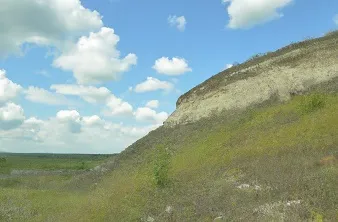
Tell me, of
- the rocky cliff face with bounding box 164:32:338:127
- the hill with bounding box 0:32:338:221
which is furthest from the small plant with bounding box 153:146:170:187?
the rocky cliff face with bounding box 164:32:338:127

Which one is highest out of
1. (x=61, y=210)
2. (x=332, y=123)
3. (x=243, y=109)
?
(x=243, y=109)

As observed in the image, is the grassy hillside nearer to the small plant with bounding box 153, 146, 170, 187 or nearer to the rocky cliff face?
the small plant with bounding box 153, 146, 170, 187

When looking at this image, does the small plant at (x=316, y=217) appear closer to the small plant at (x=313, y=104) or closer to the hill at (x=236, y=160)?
the hill at (x=236, y=160)

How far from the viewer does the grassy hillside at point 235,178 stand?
18359 millimetres

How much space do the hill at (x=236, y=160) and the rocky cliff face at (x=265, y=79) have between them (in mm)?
153

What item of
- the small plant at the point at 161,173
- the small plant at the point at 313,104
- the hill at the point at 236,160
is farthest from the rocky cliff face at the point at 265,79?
the small plant at the point at 161,173

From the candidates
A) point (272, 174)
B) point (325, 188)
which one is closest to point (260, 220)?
point (325, 188)

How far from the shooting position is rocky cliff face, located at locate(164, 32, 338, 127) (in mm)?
46781

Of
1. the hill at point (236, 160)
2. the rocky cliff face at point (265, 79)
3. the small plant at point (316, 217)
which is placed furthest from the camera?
the rocky cliff face at point (265, 79)

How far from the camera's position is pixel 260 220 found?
16.0m

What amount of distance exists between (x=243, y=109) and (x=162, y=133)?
13430 millimetres

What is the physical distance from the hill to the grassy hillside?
0.09m

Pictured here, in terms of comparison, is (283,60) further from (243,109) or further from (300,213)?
(300,213)

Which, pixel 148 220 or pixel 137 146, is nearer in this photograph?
pixel 148 220
